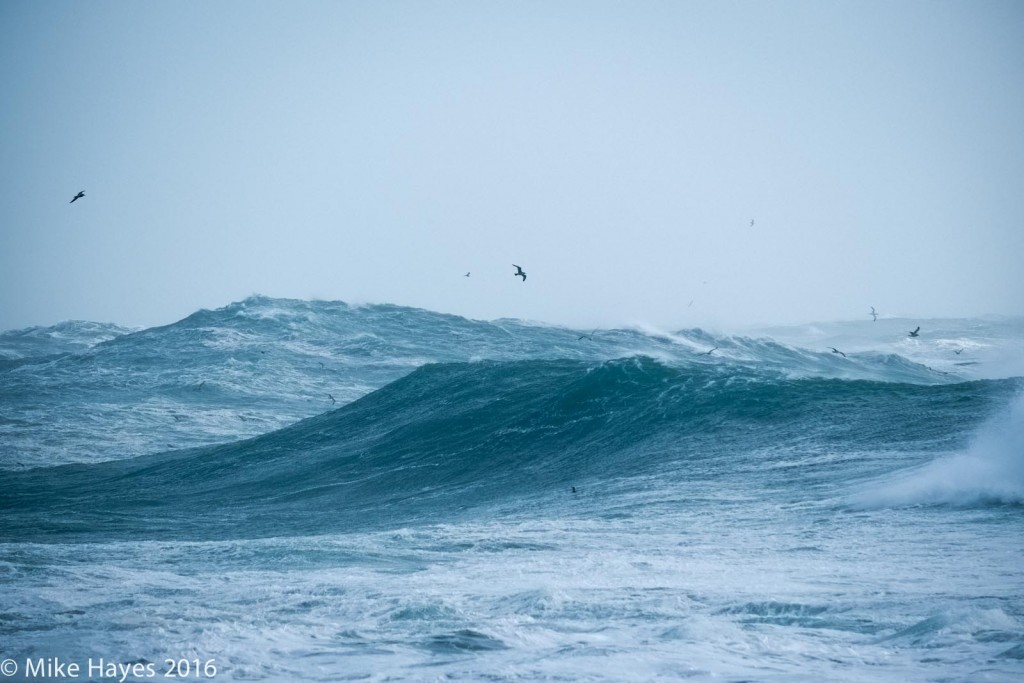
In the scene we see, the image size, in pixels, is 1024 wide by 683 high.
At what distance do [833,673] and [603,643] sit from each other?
5.95 ft

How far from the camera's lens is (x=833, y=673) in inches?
250

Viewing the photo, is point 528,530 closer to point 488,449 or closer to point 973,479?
point 973,479

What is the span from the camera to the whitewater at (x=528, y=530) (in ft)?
23.5

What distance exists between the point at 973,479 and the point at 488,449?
9.81 metres

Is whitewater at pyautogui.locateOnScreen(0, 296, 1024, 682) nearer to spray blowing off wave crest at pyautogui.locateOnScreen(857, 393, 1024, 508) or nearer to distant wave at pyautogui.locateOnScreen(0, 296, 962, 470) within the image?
spray blowing off wave crest at pyautogui.locateOnScreen(857, 393, 1024, 508)

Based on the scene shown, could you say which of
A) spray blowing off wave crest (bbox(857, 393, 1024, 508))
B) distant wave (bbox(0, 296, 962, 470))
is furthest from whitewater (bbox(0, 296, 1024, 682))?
distant wave (bbox(0, 296, 962, 470))

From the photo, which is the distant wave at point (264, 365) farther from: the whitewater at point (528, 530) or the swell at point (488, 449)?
the swell at point (488, 449)

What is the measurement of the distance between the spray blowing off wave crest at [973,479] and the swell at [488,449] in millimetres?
1606

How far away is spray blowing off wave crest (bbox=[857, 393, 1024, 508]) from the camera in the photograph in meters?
10.9

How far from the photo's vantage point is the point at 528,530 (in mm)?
12367

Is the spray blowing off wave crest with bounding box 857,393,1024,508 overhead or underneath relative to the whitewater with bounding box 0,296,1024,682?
overhead

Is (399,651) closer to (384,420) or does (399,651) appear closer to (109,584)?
(109,584)

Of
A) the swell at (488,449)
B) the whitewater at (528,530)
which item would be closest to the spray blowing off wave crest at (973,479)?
the whitewater at (528,530)

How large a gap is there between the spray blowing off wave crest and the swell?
1.61m
